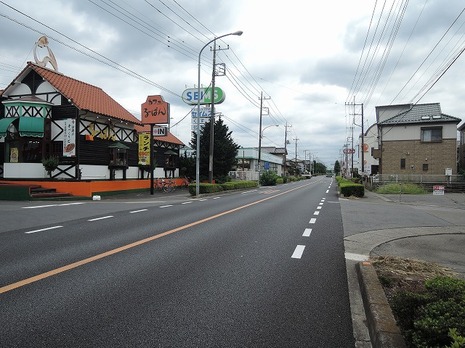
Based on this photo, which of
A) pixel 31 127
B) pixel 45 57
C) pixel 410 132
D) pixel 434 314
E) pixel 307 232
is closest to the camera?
pixel 434 314

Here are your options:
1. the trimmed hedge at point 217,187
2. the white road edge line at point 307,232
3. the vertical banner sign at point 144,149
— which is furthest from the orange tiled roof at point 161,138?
the white road edge line at point 307,232

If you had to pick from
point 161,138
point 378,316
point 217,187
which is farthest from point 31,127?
point 378,316

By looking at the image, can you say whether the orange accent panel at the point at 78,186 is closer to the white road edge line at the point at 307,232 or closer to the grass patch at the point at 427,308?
the white road edge line at the point at 307,232

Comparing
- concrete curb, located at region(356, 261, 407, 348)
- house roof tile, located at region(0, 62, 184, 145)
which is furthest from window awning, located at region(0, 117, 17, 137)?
concrete curb, located at region(356, 261, 407, 348)

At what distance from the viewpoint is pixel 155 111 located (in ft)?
81.0

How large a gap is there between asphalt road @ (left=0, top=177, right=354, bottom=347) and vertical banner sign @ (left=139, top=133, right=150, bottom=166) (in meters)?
16.9

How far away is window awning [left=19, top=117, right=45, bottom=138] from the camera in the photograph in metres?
21.1

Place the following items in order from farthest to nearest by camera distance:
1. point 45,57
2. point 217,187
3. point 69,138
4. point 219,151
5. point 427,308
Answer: point 219,151 → point 217,187 → point 45,57 → point 69,138 → point 427,308

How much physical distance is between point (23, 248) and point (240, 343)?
5563mm

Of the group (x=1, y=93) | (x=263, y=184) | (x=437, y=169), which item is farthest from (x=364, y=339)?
(x=263, y=184)

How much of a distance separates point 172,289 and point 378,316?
8.21 feet

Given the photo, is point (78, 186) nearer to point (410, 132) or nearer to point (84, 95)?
point (84, 95)

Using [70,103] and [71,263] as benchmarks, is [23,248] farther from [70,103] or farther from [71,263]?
[70,103]

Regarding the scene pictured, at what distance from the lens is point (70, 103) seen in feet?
73.3
